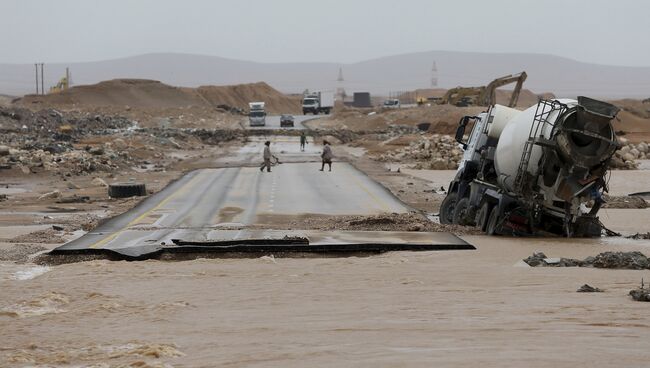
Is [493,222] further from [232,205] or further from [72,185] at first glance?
[72,185]

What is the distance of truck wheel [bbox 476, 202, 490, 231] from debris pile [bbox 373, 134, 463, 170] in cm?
2616

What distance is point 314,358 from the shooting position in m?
9.61

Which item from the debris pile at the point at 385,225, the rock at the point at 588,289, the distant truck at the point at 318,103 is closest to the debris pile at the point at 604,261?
the rock at the point at 588,289

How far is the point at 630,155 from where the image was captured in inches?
2216

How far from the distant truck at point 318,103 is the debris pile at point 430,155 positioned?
74.2 m

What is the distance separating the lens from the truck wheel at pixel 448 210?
2548 cm

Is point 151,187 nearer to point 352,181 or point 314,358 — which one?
point 352,181

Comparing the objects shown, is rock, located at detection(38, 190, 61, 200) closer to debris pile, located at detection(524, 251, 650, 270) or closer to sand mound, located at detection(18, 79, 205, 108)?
debris pile, located at detection(524, 251, 650, 270)

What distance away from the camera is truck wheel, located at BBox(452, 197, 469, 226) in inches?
968

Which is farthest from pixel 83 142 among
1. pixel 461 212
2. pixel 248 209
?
pixel 461 212

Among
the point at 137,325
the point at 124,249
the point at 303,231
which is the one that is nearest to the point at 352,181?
the point at 303,231

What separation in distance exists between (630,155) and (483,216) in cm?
3523

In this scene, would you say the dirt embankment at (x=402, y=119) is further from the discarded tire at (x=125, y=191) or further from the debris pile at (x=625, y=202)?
the discarded tire at (x=125, y=191)

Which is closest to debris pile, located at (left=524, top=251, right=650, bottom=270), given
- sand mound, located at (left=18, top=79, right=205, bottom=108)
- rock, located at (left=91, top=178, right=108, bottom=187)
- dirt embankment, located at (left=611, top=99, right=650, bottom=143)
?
rock, located at (left=91, top=178, right=108, bottom=187)
